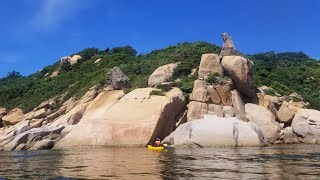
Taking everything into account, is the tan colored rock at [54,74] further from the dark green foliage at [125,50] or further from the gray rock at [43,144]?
the gray rock at [43,144]

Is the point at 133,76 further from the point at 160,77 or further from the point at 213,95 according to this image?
the point at 213,95

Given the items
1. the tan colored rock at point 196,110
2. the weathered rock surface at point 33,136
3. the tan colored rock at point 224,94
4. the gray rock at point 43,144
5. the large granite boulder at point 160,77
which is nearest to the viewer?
the gray rock at point 43,144

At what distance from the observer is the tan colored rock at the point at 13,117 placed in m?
45.3

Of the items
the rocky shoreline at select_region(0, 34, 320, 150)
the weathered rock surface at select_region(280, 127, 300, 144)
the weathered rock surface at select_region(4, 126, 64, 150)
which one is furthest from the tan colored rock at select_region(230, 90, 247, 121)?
the weathered rock surface at select_region(4, 126, 64, 150)

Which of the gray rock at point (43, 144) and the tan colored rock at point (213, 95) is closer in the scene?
the gray rock at point (43, 144)

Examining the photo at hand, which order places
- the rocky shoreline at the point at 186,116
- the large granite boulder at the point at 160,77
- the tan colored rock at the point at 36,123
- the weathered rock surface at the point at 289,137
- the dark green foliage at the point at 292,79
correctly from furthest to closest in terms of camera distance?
1. the dark green foliage at the point at 292,79
2. the tan colored rock at the point at 36,123
3. the large granite boulder at the point at 160,77
4. the weathered rock surface at the point at 289,137
5. the rocky shoreline at the point at 186,116

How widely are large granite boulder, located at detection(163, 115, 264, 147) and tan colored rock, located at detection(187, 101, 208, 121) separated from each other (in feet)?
20.5

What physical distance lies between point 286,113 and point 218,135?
11706mm

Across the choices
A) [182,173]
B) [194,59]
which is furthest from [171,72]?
[182,173]

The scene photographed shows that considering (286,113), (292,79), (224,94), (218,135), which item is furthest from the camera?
(292,79)

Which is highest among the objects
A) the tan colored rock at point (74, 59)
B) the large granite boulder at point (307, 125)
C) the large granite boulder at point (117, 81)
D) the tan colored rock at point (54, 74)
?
the tan colored rock at point (74, 59)

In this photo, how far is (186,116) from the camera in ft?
108

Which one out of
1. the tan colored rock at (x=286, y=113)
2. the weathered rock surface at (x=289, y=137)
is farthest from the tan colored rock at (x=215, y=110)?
the tan colored rock at (x=286, y=113)

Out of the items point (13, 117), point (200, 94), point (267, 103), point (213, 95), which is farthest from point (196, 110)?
point (13, 117)
